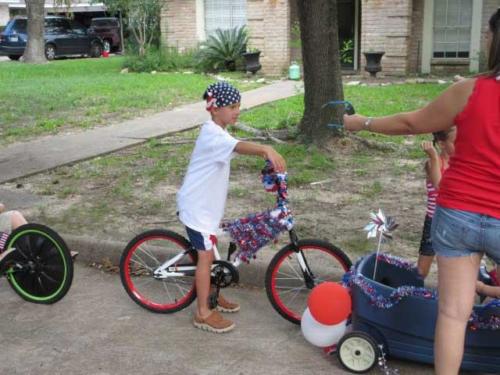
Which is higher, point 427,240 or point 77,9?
point 77,9

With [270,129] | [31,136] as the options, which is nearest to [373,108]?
[270,129]

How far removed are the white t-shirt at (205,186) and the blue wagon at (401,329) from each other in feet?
3.04

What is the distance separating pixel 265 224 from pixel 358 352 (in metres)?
0.97

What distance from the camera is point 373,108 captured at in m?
11.8

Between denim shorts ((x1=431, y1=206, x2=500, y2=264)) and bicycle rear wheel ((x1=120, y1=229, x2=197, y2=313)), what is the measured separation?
184 cm

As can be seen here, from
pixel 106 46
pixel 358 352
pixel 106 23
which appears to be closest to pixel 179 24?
pixel 106 46

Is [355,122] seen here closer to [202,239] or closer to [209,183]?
[209,183]

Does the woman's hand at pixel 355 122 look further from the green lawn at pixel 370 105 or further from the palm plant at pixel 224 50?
the palm plant at pixel 224 50

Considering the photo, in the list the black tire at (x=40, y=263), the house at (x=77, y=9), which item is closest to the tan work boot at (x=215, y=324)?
the black tire at (x=40, y=263)

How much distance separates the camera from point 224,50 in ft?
64.7

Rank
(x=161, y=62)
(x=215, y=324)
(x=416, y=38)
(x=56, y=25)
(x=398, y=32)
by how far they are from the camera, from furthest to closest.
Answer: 1. (x=56, y=25)
2. (x=161, y=62)
3. (x=416, y=38)
4. (x=398, y=32)
5. (x=215, y=324)

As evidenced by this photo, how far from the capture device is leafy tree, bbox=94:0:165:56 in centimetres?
2138

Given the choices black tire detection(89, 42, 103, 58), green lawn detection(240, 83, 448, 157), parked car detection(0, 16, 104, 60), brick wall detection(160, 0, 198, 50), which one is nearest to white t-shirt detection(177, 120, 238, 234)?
green lawn detection(240, 83, 448, 157)

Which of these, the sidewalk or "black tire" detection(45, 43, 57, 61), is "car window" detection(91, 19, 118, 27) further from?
the sidewalk
